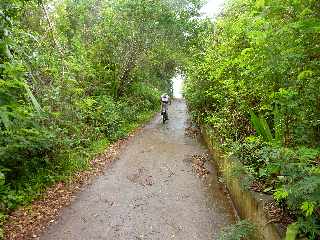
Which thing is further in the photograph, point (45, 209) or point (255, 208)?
point (45, 209)

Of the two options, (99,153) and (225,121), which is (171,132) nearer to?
(99,153)

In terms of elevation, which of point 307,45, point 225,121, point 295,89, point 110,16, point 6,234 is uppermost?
point 110,16

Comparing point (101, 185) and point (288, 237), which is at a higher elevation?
point (288, 237)

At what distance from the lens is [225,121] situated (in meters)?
11.3

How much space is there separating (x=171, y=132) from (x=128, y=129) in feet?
7.94

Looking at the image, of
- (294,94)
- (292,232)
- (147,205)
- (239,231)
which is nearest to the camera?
(292,232)

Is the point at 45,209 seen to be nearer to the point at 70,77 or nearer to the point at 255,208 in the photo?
the point at 255,208

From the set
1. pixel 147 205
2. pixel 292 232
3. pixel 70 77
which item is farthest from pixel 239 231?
pixel 70 77

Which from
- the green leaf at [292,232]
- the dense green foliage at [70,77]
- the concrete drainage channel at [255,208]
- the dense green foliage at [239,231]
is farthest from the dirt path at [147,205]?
the green leaf at [292,232]

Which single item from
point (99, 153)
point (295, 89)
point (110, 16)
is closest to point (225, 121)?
point (99, 153)

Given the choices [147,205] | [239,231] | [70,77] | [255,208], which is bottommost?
[147,205]

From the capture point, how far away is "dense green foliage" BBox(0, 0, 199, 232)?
8.03 meters

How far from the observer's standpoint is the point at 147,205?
8.80 metres

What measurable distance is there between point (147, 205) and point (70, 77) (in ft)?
16.6
